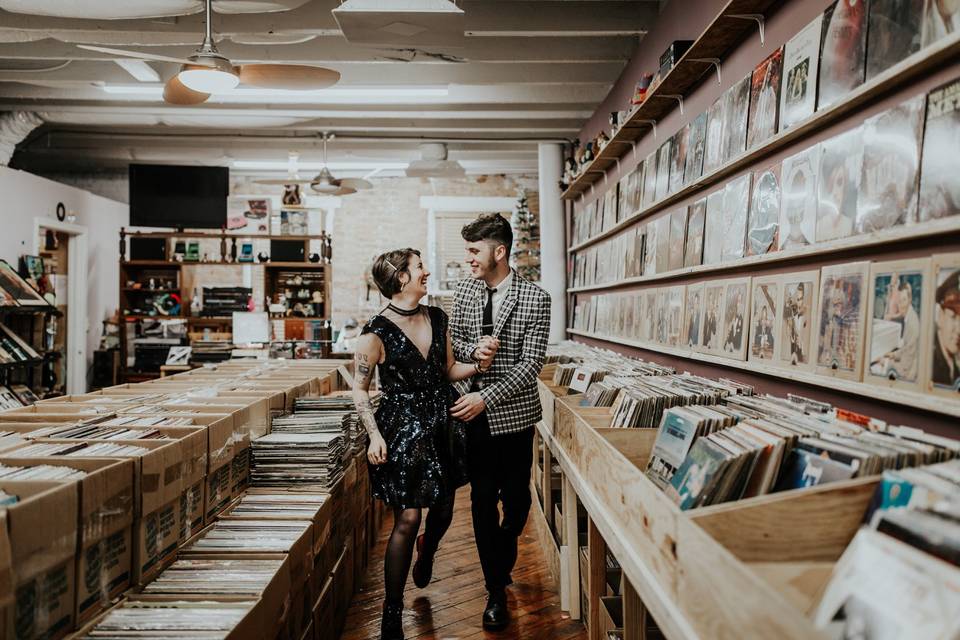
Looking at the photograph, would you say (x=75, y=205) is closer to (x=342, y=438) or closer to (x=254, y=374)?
(x=254, y=374)

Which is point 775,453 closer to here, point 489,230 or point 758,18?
point 489,230

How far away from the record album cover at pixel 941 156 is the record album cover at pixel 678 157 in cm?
157

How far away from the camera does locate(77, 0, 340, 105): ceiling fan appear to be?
10.4 ft

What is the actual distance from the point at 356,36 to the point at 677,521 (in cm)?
254

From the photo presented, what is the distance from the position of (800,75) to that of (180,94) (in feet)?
10.6

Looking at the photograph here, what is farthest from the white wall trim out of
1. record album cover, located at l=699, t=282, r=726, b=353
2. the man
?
record album cover, located at l=699, t=282, r=726, b=353

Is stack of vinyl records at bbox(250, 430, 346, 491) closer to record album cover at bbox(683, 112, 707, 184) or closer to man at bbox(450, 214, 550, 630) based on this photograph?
man at bbox(450, 214, 550, 630)

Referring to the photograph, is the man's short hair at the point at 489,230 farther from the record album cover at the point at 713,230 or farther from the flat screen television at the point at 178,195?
the flat screen television at the point at 178,195

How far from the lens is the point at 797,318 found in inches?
79.4

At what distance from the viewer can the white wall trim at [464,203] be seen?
10.1 meters

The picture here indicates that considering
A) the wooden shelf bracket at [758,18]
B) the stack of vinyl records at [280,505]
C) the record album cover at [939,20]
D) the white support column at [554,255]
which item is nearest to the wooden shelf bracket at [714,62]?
the wooden shelf bracket at [758,18]

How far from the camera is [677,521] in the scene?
120cm

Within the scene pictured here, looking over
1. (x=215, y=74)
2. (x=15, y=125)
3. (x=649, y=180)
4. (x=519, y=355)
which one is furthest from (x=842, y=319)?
(x=15, y=125)

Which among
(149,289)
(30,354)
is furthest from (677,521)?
(149,289)
